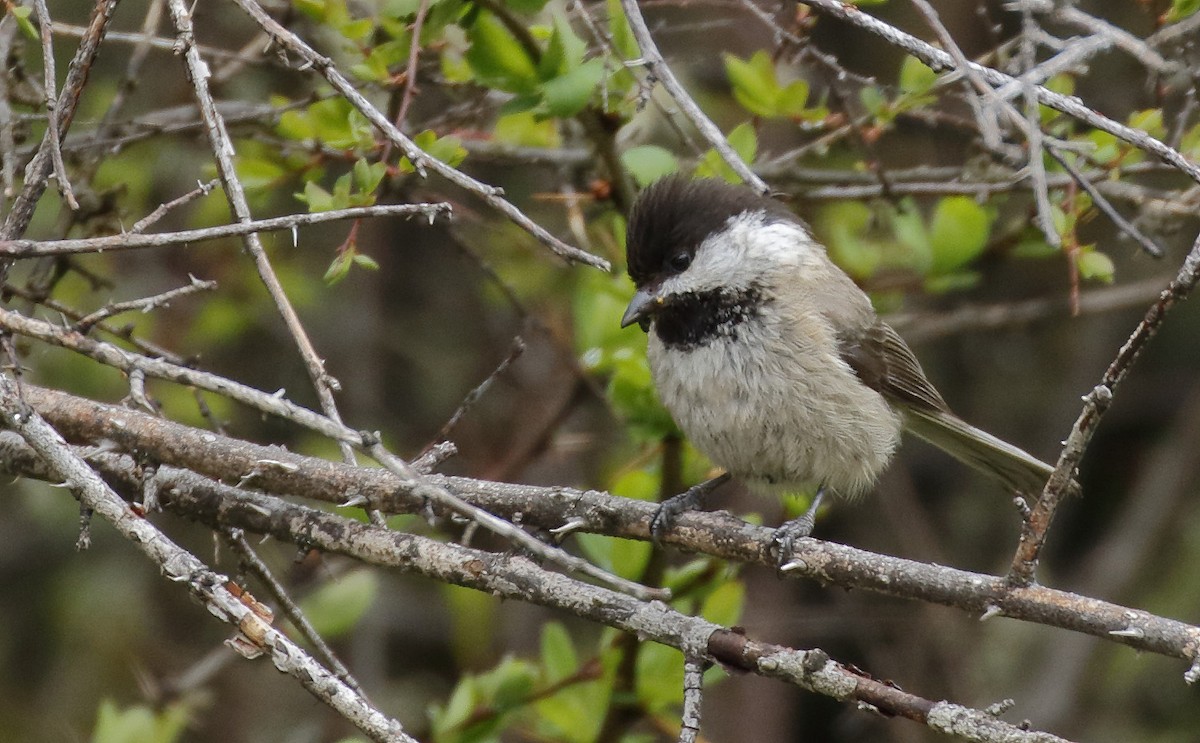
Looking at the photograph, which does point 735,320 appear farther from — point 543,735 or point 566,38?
point 543,735

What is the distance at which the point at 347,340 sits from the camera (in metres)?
6.43

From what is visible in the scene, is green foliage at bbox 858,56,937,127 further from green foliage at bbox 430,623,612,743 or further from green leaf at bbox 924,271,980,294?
green foliage at bbox 430,623,612,743

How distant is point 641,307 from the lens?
12.1 feet

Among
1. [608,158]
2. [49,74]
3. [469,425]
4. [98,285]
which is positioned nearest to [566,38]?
[608,158]

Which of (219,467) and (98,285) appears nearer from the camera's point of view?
(219,467)

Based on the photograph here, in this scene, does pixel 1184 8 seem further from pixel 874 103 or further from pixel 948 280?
pixel 948 280

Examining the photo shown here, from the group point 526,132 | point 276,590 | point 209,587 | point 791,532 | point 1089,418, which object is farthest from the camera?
point 526,132

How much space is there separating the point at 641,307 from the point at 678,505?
64 cm

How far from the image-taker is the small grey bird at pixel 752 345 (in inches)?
143

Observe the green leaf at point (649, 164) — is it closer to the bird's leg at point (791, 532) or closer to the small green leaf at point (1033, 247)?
the bird's leg at point (791, 532)

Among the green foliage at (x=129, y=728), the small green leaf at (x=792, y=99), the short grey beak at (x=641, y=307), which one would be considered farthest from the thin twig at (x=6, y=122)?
the small green leaf at (x=792, y=99)

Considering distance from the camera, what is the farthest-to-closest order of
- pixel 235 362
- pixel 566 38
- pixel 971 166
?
pixel 235 362 < pixel 971 166 < pixel 566 38

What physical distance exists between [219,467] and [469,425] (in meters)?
3.26

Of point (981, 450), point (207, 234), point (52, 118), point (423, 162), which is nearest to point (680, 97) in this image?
point (423, 162)
